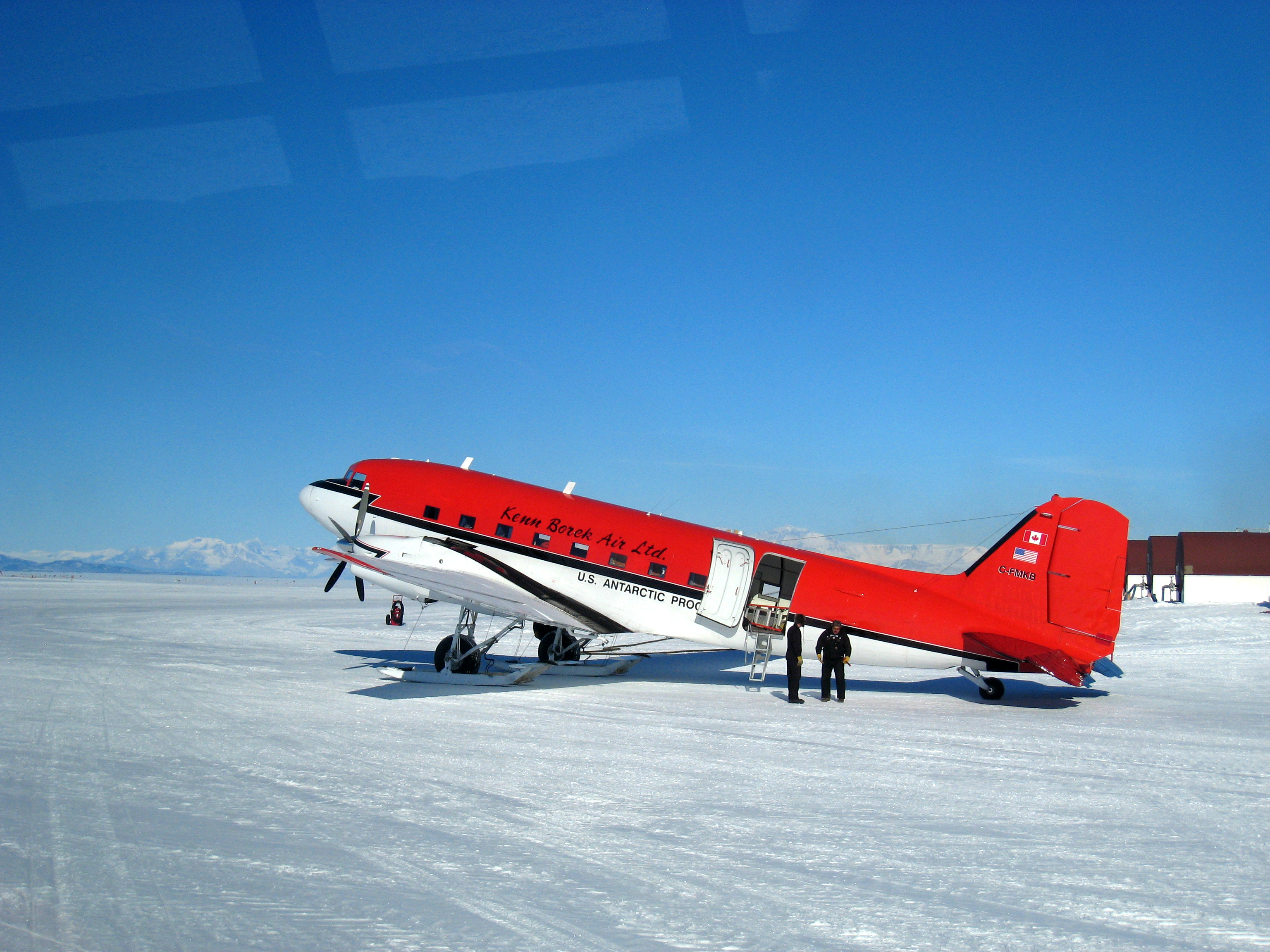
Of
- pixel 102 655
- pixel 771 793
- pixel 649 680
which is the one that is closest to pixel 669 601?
pixel 649 680

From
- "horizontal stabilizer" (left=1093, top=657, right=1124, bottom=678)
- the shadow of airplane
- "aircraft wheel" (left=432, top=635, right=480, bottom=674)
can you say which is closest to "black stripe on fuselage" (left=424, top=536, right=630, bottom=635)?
the shadow of airplane

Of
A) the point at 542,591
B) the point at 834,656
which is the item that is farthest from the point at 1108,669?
the point at 542,591

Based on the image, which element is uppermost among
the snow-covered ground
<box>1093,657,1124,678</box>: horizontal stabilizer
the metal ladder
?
the metal ladder

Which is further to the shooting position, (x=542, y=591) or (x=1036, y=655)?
(x=542, y=591)

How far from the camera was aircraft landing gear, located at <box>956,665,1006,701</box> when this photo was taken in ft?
50.9

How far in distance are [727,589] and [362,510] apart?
8021 millimetres

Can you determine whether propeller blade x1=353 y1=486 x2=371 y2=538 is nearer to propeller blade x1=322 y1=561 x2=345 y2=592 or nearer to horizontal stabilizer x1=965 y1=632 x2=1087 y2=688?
propeller blade x1=322 y1=561 x2=345 y2=592

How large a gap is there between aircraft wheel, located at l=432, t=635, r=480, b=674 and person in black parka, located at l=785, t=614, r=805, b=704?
636 centimetres

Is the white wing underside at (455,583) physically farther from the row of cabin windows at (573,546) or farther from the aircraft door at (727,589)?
the aircraft door at (727,589)

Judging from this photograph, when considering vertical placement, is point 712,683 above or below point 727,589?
below

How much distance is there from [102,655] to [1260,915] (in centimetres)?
2119

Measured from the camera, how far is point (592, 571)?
16719mm

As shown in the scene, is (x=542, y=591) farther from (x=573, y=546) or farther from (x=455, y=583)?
(x=455, y=583)

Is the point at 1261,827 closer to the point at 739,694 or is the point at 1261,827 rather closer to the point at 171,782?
the point at 739,694
